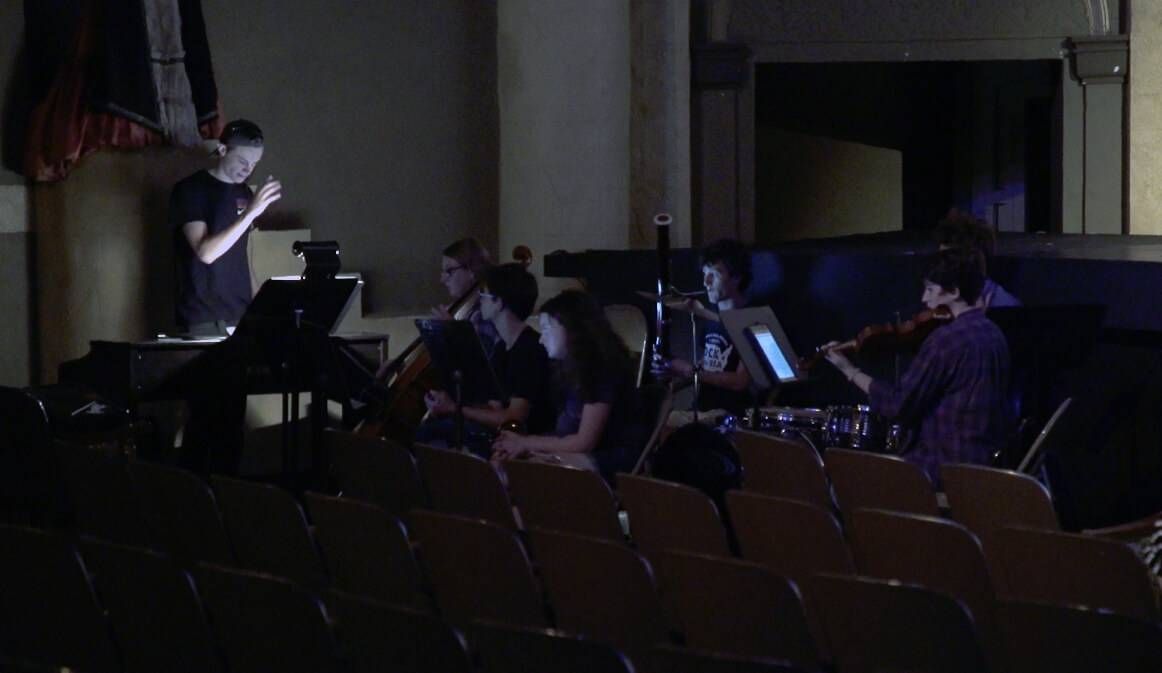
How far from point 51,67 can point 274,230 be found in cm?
124

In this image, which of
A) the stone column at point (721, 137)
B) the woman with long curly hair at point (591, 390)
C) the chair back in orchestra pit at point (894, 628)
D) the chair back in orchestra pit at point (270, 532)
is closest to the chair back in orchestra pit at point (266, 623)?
the chair back in orchestra pit at point (270, 532)

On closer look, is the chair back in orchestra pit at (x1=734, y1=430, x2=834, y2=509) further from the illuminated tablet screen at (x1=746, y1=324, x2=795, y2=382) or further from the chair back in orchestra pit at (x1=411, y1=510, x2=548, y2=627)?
the illuminated tablet screen at (x1=746, y1=324, x2=795, y2=382)

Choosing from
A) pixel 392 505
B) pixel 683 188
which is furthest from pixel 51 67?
pixel 392 505

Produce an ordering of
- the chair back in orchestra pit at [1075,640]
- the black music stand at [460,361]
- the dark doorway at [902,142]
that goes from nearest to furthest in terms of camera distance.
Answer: the chair back in orchestra pit at [1075,640] < the black music stand at [460,361] < the dark doorway at [902,142]

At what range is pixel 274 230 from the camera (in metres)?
8.34

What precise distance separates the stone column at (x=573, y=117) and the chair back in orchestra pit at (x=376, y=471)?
143 inches

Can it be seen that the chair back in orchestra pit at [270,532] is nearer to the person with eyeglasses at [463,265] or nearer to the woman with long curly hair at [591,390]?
the woman with long curly hair at [591,390]

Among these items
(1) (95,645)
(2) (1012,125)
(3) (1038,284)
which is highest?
(2) (1012,125)

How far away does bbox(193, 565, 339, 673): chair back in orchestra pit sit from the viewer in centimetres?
294

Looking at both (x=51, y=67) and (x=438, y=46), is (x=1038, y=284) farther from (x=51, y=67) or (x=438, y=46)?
(x=51, y=67)

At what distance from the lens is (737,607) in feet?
10.5

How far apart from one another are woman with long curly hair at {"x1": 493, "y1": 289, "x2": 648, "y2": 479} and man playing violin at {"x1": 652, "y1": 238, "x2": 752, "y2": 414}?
1.15m

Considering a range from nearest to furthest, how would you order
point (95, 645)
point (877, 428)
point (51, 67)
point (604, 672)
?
point (604, 672), point (95, 645), point (877, 428), point (51, 67)

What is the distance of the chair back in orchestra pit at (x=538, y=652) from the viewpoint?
258cm
